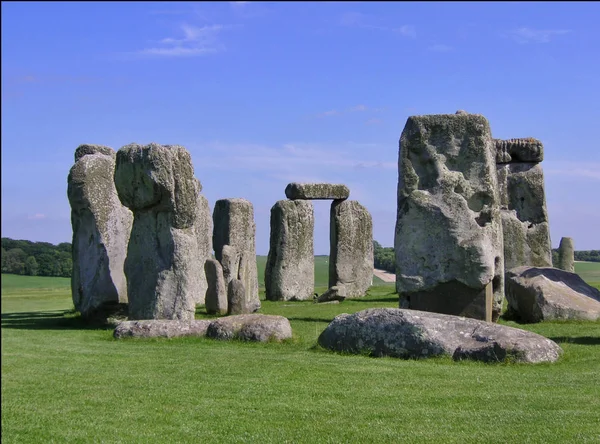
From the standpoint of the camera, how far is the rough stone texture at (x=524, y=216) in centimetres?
2284

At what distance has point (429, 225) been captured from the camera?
48.2ft

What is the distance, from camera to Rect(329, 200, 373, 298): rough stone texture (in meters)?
26.0

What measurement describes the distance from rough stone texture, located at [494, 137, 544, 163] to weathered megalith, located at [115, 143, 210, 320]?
1288 cm

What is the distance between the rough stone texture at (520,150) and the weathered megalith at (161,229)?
1288cm

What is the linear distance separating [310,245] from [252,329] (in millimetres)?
14757

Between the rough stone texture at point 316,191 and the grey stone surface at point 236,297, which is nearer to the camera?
the grey stone surface at point 236,297

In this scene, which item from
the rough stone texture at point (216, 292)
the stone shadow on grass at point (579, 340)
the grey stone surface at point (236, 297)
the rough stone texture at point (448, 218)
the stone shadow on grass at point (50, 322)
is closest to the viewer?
the stone shadow on grass at point (579, 340)

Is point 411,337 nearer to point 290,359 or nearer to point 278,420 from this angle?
point 290,359

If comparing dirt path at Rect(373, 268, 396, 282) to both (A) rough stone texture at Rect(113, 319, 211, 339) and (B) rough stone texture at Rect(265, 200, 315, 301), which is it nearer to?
Answer: (B) rough stone texture at Rect(265, 200, 315, 301)

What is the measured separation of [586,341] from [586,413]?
503 cm

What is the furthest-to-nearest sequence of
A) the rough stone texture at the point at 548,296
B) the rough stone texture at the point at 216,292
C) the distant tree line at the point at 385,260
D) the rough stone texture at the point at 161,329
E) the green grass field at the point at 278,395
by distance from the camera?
the distant tree line at the point at 385,260
the rough stone texture at the point at 216,292
the rough stone texture at the point at 548,296
the rough stone texture at the point at 161,329
the green grass field at the point at 278,395

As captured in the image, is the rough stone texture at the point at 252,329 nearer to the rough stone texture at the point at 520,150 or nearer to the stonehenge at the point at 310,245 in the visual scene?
the stonehenge at the point at 310,245

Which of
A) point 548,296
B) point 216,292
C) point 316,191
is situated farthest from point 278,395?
point 316,191

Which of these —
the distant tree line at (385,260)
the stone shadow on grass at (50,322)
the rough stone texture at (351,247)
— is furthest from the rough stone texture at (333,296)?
the distant tree line at (385,260)
